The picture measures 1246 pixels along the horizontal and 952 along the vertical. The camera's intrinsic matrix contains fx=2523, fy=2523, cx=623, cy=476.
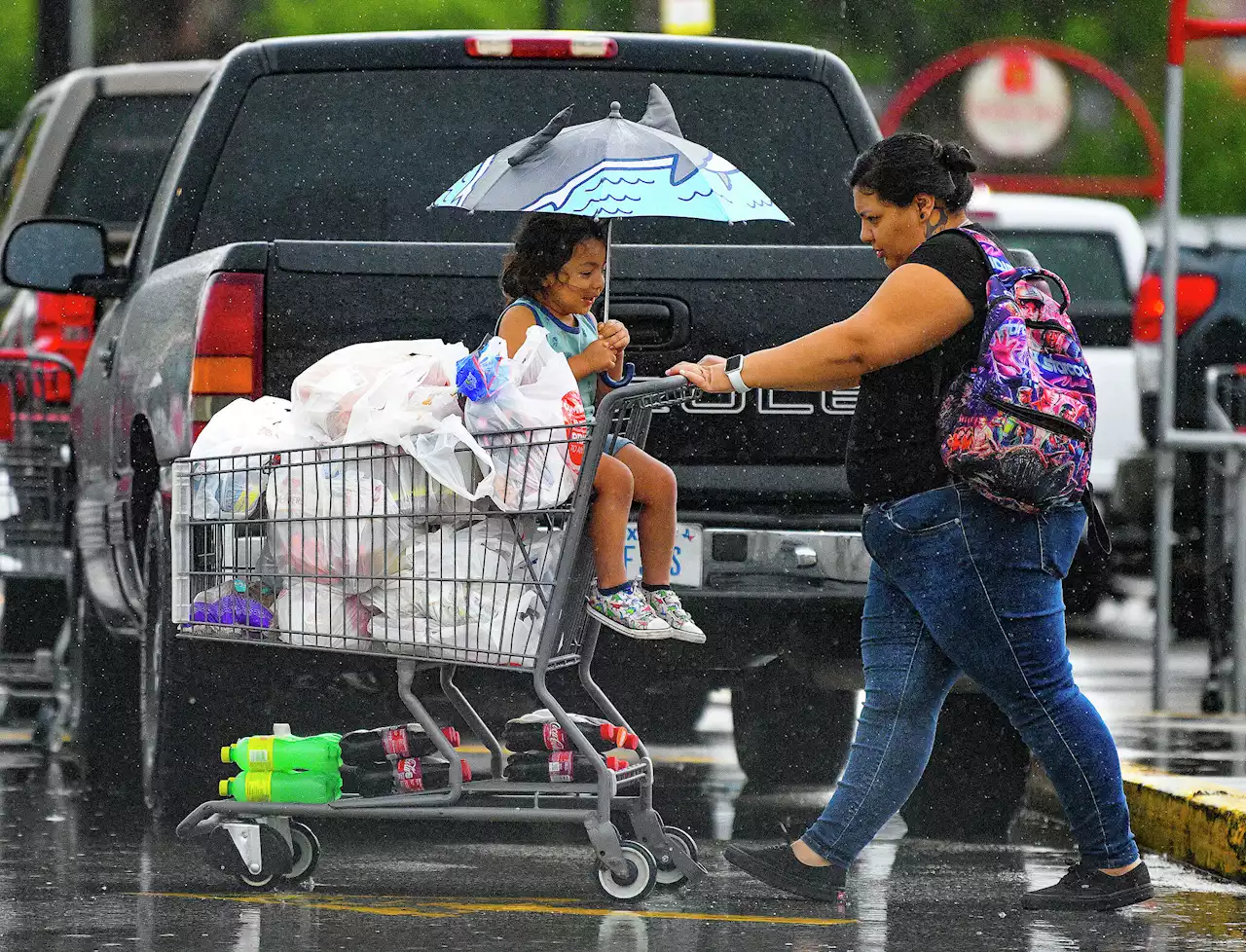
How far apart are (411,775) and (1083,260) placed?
33.9ft

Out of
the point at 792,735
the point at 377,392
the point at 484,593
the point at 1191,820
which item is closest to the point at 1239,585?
the point at 792,735

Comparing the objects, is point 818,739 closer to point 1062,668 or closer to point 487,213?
point 487,213

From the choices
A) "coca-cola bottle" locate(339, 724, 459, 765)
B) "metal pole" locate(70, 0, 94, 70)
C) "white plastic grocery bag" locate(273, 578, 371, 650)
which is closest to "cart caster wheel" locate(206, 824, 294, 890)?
"coca-cola bottle" locate(339, 724, 459, 765)

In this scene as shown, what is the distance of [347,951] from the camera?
5.08 meters

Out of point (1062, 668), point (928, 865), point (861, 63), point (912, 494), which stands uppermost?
point (861, 63)

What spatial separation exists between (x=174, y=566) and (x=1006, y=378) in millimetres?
1917

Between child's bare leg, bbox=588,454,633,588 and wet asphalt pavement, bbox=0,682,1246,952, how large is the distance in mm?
766

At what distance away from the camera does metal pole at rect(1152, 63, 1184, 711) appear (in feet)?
30.6

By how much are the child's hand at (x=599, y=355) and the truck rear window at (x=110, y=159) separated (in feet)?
22.2

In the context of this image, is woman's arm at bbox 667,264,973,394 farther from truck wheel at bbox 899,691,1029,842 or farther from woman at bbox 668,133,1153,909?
truck wheel at bbox 899,691,1029,842

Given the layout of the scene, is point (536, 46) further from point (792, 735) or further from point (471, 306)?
point (792, 735)

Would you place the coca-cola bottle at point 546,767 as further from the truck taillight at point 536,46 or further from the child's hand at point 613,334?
the truck taillight at point 536,46

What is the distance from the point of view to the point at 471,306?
20.2 feet

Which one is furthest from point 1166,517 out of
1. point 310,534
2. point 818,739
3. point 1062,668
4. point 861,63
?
point 861,63
